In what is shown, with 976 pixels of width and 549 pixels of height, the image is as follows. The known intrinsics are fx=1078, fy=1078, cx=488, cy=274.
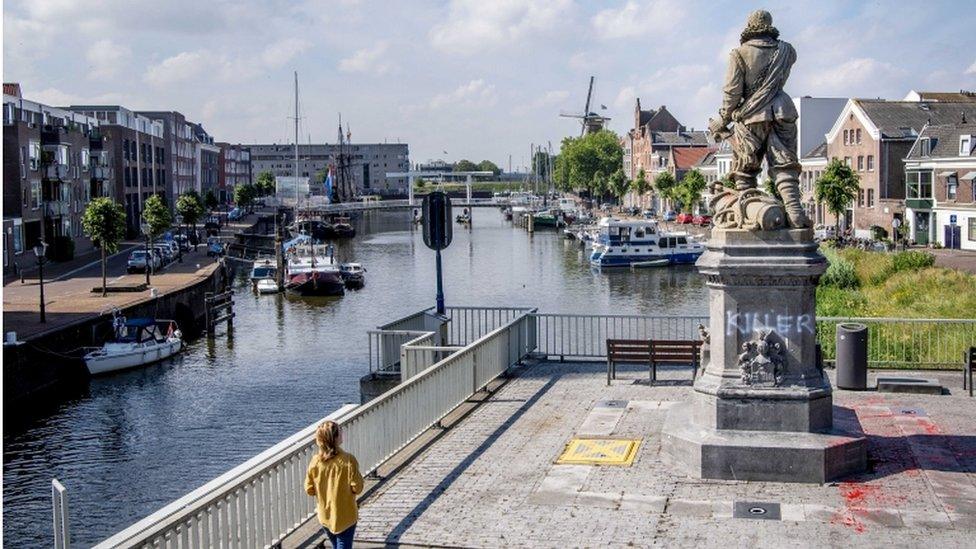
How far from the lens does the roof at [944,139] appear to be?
6531cm

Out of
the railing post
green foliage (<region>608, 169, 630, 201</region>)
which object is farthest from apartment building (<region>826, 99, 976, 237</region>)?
green foliage (<region>608, 169, 630, 201</region>)

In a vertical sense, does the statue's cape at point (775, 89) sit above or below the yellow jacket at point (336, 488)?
above

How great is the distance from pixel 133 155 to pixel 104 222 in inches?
2021

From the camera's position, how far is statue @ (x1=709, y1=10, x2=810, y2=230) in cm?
1448

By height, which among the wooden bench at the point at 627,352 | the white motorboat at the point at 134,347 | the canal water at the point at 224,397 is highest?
the wooden bench at the point at 627,352

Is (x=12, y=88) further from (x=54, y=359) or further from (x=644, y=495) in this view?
(x=644, y=495)

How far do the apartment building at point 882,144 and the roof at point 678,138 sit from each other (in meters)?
64.5

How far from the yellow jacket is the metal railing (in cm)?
88

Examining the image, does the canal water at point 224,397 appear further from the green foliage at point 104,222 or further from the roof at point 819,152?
the roof at point 819,152

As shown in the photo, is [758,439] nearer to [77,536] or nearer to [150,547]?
[150,547]

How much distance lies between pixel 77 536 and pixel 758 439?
1374cm

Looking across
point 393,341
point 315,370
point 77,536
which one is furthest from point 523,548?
point 315,370

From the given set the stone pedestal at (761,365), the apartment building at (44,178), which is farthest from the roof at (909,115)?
the stone pedestal at (761,365)

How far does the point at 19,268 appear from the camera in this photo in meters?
60.2
